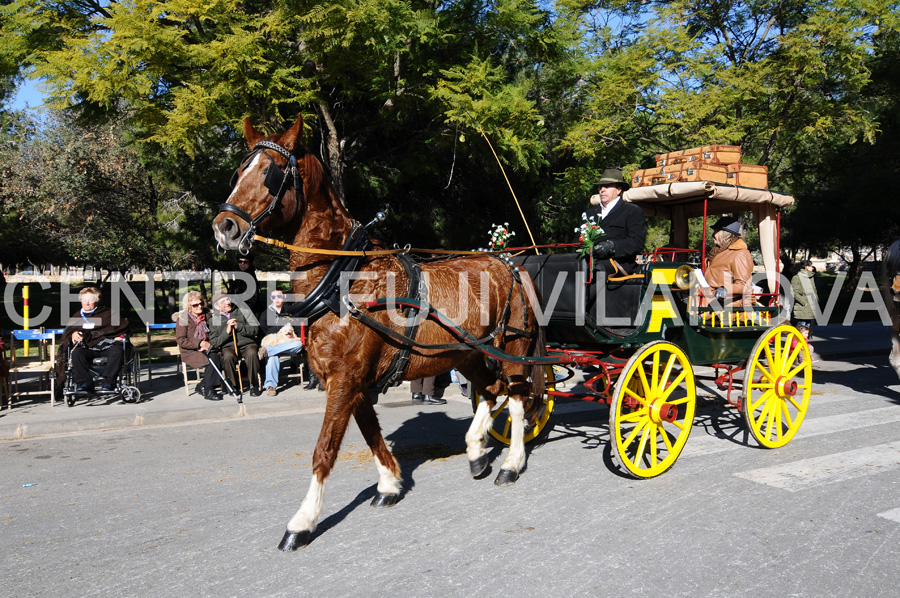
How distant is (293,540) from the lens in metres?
4.24

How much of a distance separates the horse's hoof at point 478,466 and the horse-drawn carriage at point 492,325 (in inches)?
0.7

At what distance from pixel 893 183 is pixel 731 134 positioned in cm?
1061

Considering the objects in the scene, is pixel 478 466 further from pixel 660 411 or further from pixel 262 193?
pixel 262 193

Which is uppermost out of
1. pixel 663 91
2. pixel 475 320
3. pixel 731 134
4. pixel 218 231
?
pixel 663 91

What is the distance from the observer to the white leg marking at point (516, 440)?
18.6 feet

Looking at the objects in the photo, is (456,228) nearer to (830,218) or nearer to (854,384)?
(854,384)

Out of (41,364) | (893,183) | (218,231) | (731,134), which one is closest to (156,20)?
(41,364)

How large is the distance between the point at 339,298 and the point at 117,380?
252 inches

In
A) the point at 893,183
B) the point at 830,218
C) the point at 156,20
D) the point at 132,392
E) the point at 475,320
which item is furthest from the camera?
the point at 830,218

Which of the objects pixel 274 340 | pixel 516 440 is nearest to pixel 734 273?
pixel 516 440

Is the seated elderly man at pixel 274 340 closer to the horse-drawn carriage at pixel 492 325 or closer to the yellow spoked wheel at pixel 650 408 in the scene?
the horse-drawn carriage at pixel 492 325

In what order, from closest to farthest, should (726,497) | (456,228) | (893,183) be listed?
(726,497) → (456,228) → (893,183)

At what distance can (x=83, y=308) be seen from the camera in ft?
31.5

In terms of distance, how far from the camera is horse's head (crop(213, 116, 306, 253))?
4.24m
